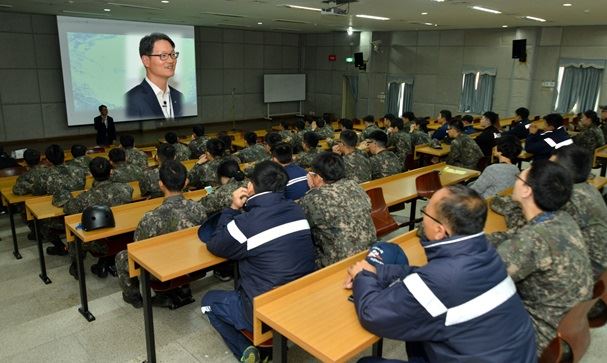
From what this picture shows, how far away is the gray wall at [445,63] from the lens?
36.7 ft

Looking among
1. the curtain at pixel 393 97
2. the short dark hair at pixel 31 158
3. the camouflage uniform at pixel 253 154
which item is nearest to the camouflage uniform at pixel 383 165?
the camouflage uniform at pixel 253 154

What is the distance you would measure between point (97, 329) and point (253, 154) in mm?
3565

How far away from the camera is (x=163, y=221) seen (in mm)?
3287

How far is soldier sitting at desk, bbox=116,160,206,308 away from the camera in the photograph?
10.7ft

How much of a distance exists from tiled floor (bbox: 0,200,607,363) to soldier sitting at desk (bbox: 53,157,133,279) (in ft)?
0.61

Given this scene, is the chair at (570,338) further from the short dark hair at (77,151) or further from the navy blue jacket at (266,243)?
the short dark hair at (77,151)

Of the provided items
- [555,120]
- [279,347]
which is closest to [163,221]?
[279,347]

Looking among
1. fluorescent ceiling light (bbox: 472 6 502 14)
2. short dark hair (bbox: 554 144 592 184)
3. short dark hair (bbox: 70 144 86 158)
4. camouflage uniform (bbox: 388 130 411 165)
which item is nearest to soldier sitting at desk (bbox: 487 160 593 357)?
short dark hair (bbox: 554 144 592 184)

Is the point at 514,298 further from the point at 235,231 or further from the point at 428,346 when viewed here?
the point at 235,231

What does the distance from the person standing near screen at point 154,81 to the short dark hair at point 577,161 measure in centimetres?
1040

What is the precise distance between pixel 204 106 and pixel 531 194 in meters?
12.3

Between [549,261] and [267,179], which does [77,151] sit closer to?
[267,179]

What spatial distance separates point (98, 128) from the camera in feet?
33.2

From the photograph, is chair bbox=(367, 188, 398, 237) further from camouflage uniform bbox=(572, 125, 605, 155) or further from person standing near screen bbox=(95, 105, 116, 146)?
person standing near screen bbox=(95, 105, 116, 146)
